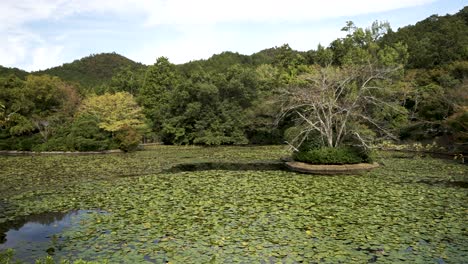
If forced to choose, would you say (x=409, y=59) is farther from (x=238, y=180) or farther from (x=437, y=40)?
(x=238, y=180)

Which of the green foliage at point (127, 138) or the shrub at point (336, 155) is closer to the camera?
the shrub at point (336, 155)

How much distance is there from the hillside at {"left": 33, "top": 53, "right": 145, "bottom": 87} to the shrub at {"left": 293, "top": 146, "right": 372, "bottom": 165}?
162 feet

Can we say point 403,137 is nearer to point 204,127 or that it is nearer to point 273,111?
point 273,111

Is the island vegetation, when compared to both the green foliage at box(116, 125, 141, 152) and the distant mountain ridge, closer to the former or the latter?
the green foliage at box(116, 125, 141, 152)

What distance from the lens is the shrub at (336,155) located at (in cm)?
1669

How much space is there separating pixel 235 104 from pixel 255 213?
24.8m

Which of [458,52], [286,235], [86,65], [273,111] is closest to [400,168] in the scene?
[286,235]

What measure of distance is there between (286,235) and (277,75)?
113 ft

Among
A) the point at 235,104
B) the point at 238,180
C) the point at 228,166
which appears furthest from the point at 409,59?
the point at 238,180

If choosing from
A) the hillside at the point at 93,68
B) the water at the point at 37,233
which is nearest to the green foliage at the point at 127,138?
the water at the point at 37,233

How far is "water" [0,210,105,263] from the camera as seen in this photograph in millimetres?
7307

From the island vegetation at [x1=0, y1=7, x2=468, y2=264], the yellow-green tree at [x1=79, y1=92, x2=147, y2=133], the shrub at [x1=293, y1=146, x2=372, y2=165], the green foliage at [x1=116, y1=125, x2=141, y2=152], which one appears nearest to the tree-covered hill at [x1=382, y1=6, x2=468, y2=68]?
the island vegetation at [x1=0, y1=7, x2=468, y2=264]

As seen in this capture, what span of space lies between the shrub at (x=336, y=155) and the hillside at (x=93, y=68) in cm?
4932

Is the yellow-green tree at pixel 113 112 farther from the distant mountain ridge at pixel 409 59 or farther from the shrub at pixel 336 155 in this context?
the distant mountain ridge at pixel 409 59
